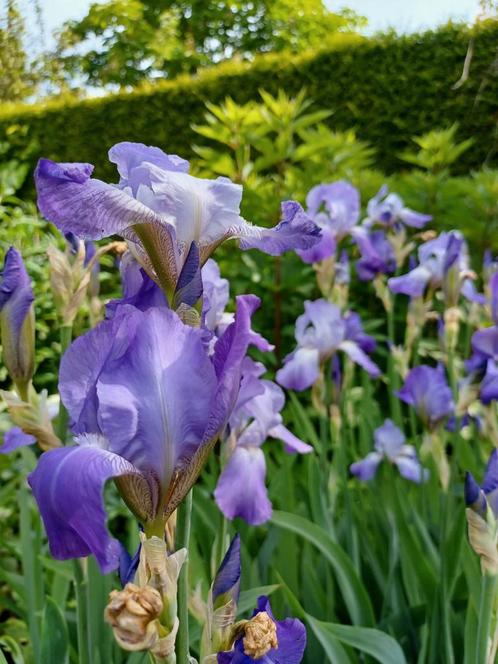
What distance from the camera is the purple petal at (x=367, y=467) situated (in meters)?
2.05

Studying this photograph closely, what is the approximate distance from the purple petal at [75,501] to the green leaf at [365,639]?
2.32 feet

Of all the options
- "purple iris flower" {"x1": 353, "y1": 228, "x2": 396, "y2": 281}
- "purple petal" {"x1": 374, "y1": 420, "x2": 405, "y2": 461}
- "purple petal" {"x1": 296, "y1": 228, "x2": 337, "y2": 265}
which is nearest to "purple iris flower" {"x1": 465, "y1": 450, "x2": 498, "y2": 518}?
"purple petal" {"x1": 296, "y1": 228, "x2": 337, "y2": 265}

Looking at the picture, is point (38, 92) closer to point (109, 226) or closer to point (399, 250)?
point (399, 250)

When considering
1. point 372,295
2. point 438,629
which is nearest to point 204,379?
point 438,629

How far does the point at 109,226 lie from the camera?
1.75 feet

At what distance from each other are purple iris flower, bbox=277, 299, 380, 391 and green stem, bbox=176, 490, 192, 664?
1316 millimetres

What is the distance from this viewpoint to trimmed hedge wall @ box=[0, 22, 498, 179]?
652 cm

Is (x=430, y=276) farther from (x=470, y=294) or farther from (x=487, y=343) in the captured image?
(x=487, y=343)

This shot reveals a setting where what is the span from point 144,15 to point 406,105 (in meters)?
14.2

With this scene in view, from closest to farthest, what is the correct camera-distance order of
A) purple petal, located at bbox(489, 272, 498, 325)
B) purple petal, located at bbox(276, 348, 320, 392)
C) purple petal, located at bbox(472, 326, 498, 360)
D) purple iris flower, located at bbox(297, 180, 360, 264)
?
purple petal, located at bbox(472, 326, 498, 360)
purple petal, located at bbox(489, 272, 498, 325)
purple petal, located at bbox(276, 348, 320, 392)
purple iris flower, located at bbox(297, 180, 360, 264)

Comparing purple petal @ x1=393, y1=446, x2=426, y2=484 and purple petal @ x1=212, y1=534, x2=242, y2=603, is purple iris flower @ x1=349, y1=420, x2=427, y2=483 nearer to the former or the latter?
purple petal @ x1=393, y1=446, x2=426, y2=484

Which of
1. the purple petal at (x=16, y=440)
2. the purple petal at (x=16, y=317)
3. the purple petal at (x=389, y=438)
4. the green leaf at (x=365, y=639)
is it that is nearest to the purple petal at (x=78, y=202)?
the purple petal at (x=16, y=317)

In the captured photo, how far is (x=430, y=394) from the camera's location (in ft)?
5.82

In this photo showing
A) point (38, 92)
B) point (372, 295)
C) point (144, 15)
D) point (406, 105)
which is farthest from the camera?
point (144, 15)
